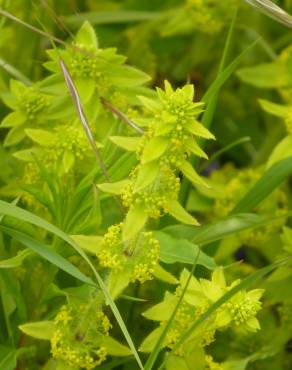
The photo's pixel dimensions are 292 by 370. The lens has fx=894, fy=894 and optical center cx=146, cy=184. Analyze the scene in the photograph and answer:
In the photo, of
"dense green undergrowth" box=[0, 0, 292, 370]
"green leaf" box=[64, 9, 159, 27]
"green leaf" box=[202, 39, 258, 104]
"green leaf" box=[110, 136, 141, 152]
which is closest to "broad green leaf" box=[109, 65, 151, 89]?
"dense green undergrowth" box=[0, 0, 292, 370]

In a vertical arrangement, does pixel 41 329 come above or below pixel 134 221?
below

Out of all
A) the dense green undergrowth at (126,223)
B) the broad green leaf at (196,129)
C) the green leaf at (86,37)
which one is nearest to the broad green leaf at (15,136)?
the dense green undergrowth at (126,223)

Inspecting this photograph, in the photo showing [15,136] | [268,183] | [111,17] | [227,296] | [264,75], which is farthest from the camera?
[111,17]

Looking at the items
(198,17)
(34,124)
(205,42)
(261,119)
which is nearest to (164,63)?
(205,42)

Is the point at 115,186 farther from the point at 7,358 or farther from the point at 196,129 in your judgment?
the point at 7,358

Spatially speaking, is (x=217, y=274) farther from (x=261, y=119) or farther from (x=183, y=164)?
(x=261, y=119)

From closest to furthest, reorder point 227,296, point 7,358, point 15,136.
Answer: point 227,296 → point 7,358 → point 15,136

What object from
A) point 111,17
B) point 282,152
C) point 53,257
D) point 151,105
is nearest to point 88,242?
point 53,257

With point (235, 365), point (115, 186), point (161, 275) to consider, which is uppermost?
point (115, 186)

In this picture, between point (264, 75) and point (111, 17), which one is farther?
point (111, 17)
